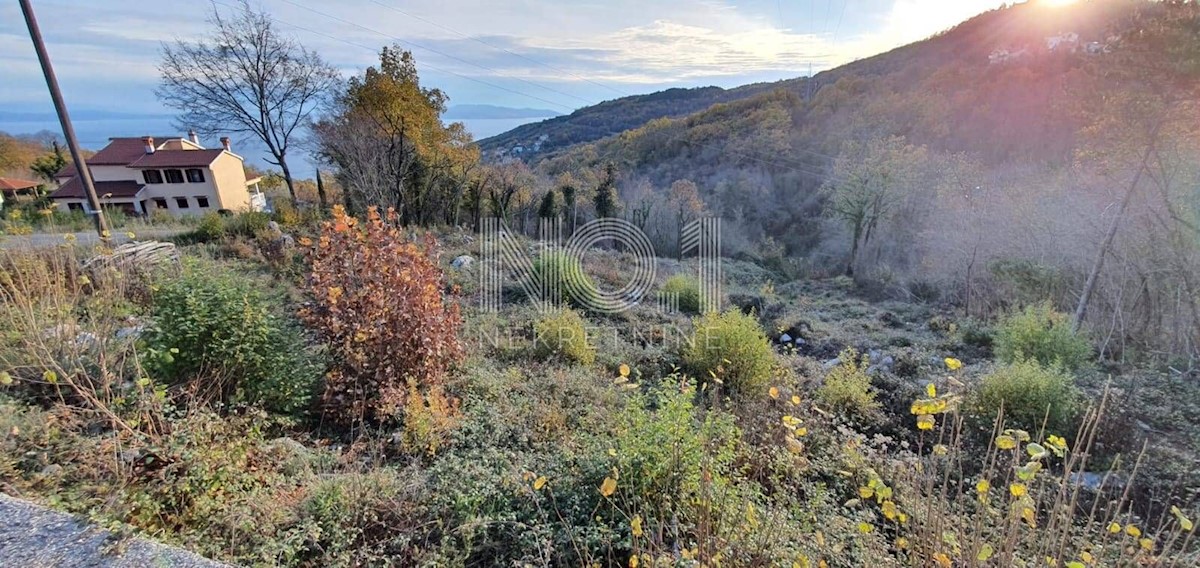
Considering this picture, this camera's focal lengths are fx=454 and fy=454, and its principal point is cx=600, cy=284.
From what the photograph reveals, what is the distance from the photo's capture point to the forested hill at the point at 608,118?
34031 millimetres

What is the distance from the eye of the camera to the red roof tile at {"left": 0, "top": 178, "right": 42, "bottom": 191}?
15.7 meters

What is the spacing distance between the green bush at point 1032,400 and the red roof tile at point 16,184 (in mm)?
25852


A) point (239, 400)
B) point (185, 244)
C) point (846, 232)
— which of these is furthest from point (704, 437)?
point (846, 232)

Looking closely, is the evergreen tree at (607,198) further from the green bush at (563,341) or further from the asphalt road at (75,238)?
the green bush at (563,341)

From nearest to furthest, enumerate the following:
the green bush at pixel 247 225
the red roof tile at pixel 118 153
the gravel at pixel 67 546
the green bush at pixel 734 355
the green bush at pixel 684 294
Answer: the gravel at pixel 67 546, the green bush at pixel 734 355, the green bush at pixel 684 294, the green bush at pixel 247 225, the red roof tile at pixel 118 153

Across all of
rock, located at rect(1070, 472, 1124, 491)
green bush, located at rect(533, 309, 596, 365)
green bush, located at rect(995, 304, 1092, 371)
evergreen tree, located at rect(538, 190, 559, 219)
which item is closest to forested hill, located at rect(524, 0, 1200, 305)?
green bush, located at rect(995, 304, 1092, 371)

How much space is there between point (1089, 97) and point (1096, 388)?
3.58 meters

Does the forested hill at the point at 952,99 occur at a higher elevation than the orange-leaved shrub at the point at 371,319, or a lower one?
higher

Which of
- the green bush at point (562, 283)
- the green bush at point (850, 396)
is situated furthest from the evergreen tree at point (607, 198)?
the green bush at point (850, 396)

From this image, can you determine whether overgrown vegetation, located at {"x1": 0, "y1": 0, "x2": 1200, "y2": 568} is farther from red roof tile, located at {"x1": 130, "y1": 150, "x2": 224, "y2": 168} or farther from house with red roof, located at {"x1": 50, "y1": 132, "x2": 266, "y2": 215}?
house with red roof, located at {"x1": 50, "y1": 132, "x2": 266, "y2": 215}

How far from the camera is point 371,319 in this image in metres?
3.09

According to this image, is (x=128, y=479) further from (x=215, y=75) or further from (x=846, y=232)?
(x=846, y=232)

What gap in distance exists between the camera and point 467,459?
2.72 metres

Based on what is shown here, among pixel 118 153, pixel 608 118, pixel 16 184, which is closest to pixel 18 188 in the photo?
pixel 16 184
